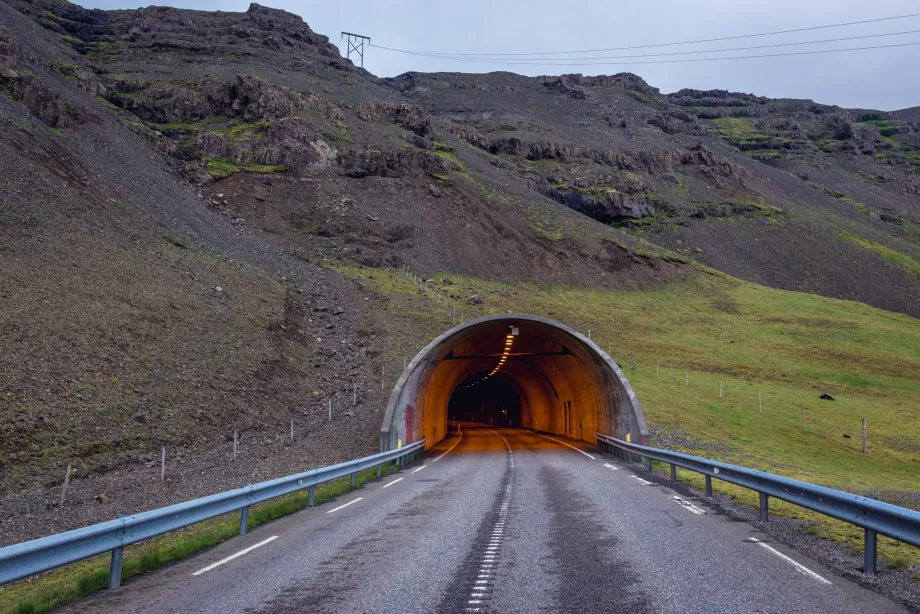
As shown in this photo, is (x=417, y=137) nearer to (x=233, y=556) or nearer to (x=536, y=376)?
(x=536, y=376)

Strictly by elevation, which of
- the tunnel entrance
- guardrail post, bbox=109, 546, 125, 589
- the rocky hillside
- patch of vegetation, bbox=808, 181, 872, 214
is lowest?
the tunnel entrance

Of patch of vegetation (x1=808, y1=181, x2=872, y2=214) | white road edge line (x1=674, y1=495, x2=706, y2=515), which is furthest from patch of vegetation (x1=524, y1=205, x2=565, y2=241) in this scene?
patch of vegetation (x1=808, y1=181, x2=872, y2=214)

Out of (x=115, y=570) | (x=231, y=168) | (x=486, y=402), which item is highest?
(x=231, y=168)

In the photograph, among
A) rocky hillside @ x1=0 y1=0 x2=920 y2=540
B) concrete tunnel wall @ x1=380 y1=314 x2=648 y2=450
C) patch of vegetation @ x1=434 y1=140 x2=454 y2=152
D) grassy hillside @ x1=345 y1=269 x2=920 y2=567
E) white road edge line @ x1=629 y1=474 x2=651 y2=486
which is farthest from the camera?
patch of vegetation @ x1=434 y1=140 x2=454 y2=152

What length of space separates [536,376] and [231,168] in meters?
40.6

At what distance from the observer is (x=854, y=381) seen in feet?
145

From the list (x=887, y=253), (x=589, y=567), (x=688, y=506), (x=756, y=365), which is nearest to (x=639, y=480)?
(x=688, y=506)

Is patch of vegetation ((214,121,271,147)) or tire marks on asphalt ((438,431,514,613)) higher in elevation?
patch of vegetation ((214,121,271,147))

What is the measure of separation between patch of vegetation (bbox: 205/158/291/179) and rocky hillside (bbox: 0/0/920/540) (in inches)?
16.5

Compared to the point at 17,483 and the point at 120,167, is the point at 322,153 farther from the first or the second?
the point at 17,483

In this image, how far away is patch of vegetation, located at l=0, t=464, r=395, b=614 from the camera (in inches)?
263

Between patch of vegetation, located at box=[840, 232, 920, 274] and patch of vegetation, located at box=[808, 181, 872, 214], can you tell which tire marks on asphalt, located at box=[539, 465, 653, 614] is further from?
patch of vegetation, located at box=[808, 181, 872, 214]

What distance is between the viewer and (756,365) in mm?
47188

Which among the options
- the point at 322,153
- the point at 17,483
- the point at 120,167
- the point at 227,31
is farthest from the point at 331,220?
the point at 227,31
